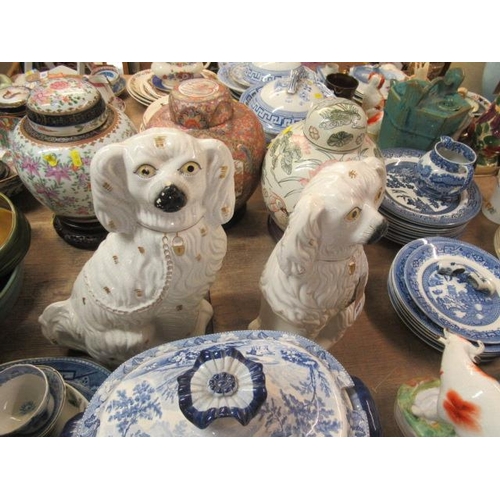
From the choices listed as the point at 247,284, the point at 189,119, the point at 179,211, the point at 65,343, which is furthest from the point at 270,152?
the point at 65,343

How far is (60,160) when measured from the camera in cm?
114

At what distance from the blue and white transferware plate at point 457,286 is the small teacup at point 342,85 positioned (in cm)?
76

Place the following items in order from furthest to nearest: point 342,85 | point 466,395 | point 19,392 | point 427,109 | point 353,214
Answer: point 342,85 → point 427,109 → point 19,392 → point 353,214 → point 466,395

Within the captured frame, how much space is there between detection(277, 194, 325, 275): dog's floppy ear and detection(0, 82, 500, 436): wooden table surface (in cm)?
43

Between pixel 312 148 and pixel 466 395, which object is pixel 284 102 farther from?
Result: pixel 466 395

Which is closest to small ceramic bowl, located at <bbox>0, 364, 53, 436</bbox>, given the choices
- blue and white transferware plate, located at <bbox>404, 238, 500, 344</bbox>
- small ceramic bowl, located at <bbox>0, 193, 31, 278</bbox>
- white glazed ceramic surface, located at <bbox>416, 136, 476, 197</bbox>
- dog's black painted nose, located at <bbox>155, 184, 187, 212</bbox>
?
small ceramic bowl, located at <bbox>0, 193, 31, 278</bbox>

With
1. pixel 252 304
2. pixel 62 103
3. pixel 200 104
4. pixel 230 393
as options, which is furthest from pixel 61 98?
pixel 230 393

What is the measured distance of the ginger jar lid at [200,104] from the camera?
46.8 inches

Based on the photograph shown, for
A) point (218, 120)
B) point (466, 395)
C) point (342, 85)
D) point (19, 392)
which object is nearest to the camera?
point (466, 395)

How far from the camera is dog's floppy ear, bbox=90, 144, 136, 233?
30.2 inches

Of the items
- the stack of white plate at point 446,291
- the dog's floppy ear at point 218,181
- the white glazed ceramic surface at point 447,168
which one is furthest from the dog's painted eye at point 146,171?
the white glazed ceramic surface at point 447,168

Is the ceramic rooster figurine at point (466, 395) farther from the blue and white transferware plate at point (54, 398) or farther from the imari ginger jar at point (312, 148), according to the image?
the blue and white transferware plate at point (54, 398)

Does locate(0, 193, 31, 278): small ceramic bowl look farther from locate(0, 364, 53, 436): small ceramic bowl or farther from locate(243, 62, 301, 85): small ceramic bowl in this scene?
locate(243, 62, 301, 85): small ceramic bowl

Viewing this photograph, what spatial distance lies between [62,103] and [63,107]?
12mm
